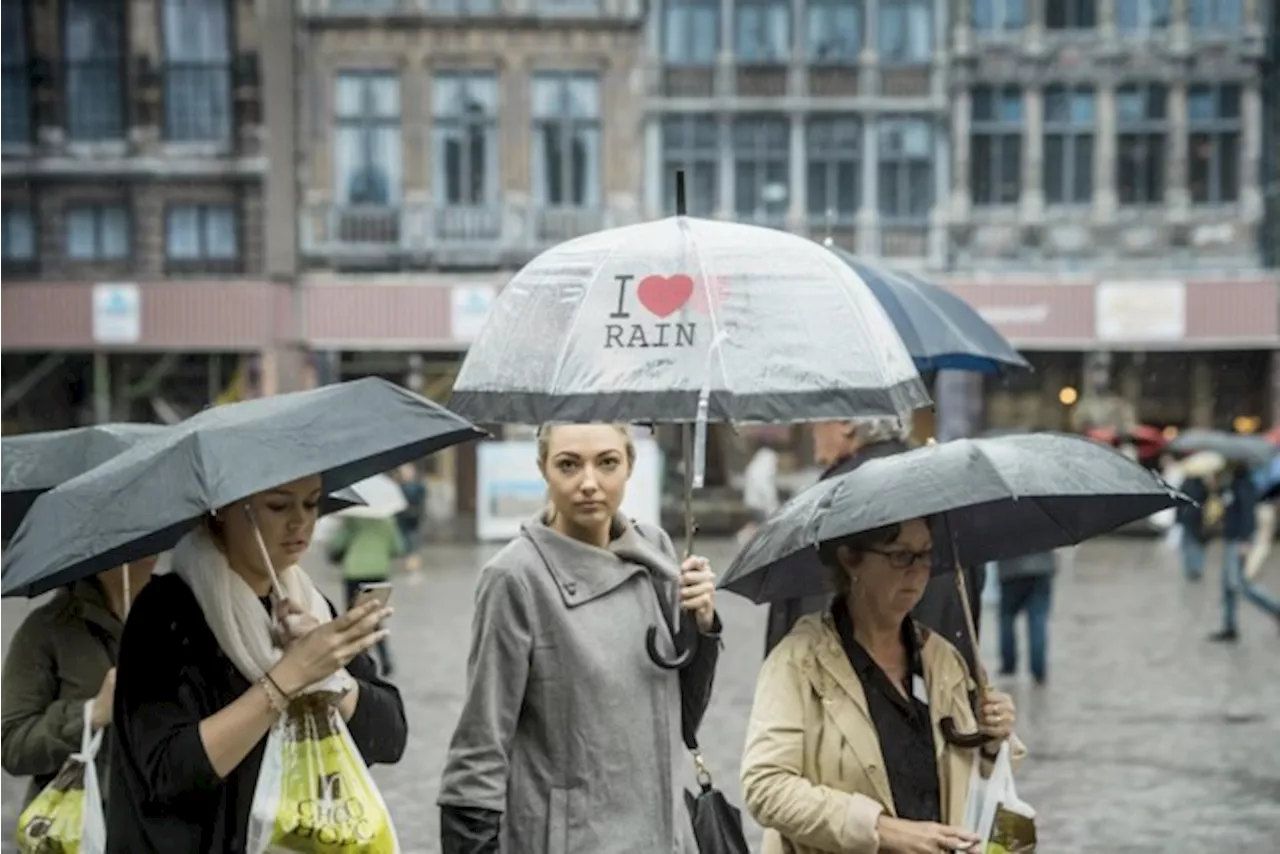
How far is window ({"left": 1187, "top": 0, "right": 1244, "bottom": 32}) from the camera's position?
33250 millimetres

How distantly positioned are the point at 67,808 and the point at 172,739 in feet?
3.86

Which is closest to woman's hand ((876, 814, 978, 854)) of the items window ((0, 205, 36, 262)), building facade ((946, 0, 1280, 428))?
building facade ((946, 0, 1280, 428))

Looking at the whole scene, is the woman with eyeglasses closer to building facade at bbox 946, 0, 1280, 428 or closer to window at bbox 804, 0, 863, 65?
building facade at bbox 946, 0, 1280, 428

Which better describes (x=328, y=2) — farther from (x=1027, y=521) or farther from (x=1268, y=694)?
(x=1027, y=521)

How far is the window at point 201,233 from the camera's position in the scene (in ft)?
110

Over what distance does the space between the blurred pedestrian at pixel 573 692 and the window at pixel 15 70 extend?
1254 inches

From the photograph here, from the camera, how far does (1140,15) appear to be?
110 feet

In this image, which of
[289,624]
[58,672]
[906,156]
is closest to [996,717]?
[289,624]

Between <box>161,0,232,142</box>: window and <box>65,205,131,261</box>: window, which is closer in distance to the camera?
<box>65,205,131,261</box>: window

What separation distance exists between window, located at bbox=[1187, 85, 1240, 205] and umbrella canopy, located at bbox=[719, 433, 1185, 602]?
3055 cm

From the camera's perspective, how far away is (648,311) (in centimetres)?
449

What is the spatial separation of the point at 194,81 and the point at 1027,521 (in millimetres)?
31166

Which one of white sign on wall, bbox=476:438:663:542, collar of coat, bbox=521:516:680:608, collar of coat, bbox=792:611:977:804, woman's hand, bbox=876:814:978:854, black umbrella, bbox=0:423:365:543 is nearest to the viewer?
woman's hand, bbox=876:814:978:854

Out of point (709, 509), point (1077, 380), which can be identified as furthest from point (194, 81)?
point (1077, 380)
